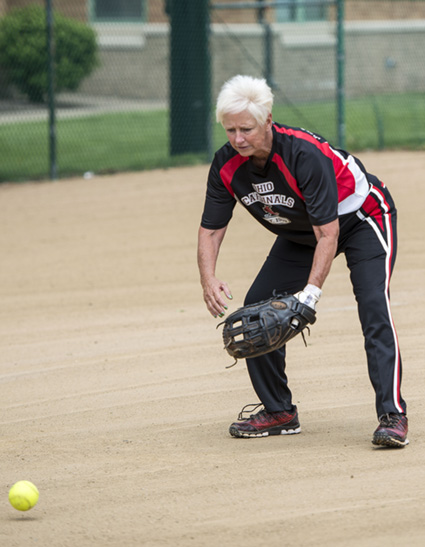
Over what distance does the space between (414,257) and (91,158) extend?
788 cm

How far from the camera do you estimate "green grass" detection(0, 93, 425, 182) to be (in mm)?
15438

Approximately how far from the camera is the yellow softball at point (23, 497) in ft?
13.5

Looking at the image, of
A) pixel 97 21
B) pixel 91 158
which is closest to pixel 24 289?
pixel 91 158

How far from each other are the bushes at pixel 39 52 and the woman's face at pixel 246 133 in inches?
490

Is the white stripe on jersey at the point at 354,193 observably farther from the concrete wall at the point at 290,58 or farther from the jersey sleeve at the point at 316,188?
the concrete wall at the point at 290,58

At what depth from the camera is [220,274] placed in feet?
29.7

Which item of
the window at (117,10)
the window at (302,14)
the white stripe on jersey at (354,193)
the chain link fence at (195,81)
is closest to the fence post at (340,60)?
the chain link fence at (195,81)

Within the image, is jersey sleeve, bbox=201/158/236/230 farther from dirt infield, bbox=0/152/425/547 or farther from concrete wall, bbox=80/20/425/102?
concrete wall, bbox=80/20/425/102

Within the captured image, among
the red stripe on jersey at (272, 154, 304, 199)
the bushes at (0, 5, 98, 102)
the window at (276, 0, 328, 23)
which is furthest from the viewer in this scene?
the window at (276, 0, 328, 23)

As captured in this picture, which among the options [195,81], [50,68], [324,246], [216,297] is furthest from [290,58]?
[324,246]

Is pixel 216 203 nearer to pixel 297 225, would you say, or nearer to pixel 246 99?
pixel 297 225

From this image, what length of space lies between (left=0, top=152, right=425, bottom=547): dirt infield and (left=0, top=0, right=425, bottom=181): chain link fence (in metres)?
5.32

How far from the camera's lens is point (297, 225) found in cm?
486

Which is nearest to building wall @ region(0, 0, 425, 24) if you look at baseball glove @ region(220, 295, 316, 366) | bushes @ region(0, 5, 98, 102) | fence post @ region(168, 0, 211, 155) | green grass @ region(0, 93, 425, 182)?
bushes @ region(0, 5, 98, 102)
